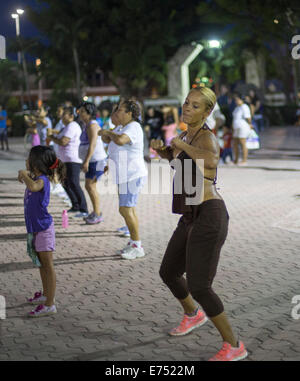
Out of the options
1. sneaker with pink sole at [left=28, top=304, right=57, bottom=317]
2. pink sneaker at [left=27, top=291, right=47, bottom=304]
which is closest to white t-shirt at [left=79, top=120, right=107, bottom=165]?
pink sneaker at [left=27, top=291, right=47, bottom=304]

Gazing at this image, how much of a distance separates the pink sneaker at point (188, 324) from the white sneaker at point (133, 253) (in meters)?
2.59

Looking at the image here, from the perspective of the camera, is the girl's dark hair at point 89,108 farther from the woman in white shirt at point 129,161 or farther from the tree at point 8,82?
the tree at point 8,82

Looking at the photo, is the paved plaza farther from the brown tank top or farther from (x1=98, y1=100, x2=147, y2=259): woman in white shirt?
the brown tank top

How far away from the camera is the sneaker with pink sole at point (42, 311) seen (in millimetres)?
5586

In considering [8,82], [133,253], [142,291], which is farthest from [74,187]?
[8,82]

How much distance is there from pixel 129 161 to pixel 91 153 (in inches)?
90.3

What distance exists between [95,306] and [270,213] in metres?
5.13

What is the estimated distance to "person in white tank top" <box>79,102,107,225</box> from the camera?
31.7 feet

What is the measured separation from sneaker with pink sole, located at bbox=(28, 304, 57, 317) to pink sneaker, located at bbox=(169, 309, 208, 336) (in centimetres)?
117

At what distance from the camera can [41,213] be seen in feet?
18.2

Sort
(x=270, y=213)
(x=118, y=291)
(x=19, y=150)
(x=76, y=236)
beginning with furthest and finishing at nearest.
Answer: (x=19, y=150), (x=270, y=213), (x=76, y=236), (x=118, y=291)

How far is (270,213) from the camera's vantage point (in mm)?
10391
